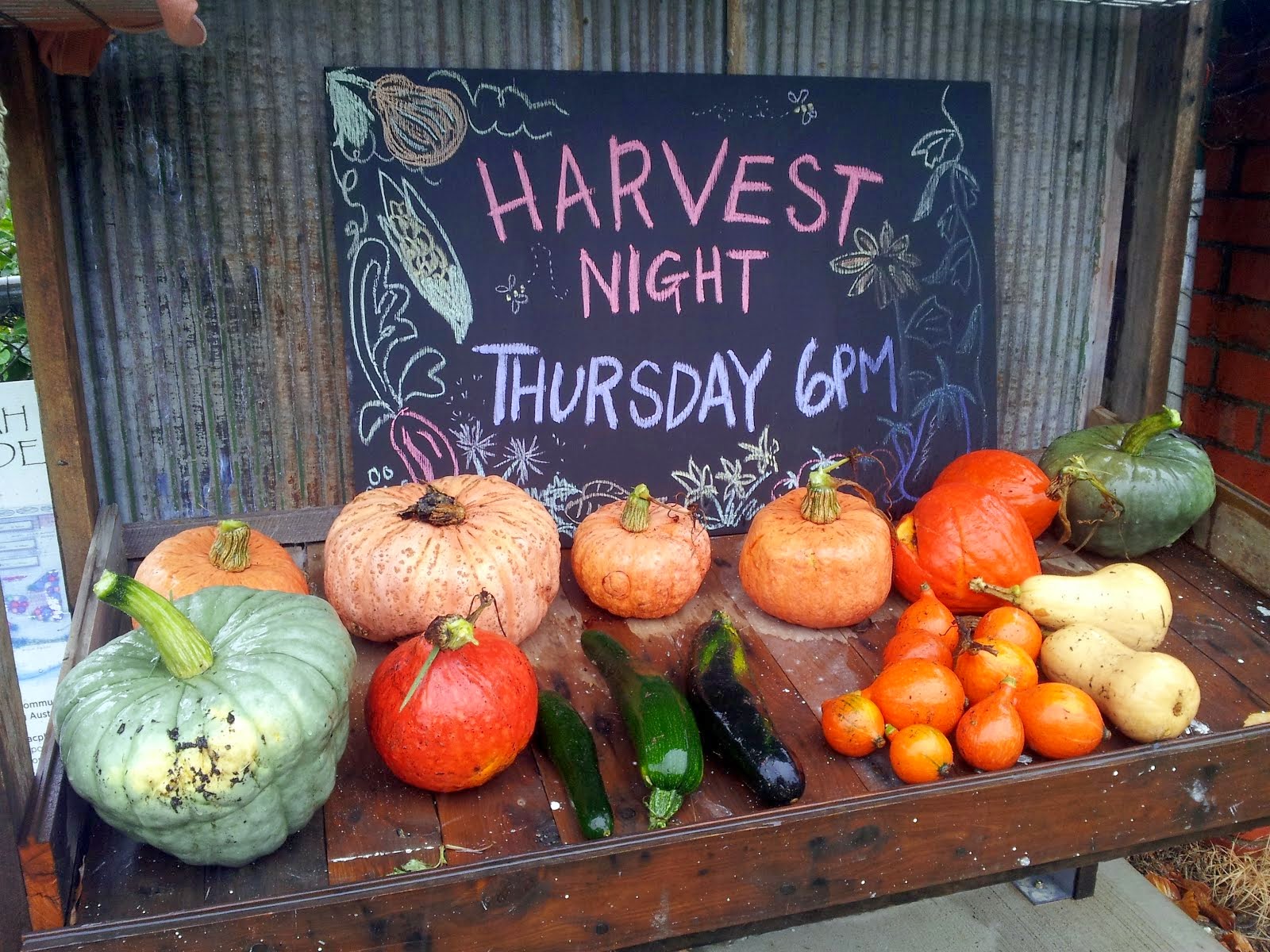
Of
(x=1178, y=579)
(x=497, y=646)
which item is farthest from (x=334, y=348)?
(x=1178, y=579)

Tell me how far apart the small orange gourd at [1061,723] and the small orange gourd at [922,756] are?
19 centimetres

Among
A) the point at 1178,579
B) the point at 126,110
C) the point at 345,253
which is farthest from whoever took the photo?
the point at 1178,579

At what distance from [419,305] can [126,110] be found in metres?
0.82

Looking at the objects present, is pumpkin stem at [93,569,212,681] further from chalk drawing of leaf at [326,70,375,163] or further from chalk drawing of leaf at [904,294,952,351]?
chalk drawing of leaf at [904,294,952,351]

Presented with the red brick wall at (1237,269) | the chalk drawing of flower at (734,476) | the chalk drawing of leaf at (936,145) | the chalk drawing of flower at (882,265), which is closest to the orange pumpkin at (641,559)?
the chalk drawing of flower at (734,476)

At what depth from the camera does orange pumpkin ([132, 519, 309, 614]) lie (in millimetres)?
Result: 2229

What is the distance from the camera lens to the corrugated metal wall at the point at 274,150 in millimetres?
2467

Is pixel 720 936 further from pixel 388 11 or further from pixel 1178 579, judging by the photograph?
pixel 388 11

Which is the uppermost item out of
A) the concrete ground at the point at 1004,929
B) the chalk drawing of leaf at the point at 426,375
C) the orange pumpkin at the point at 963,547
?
the chalk drawing of leaf at the point at 426,375

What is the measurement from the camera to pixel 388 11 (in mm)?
2547

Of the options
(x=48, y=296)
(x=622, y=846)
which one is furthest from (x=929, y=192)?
(x=48, y=296)

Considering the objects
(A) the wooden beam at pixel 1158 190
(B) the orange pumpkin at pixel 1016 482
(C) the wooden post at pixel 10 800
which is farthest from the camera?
(A) the wooden beam at pixel 1158 190

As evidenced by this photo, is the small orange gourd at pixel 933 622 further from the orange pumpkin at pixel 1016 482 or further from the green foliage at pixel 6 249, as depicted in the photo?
the green foliage at pixel 6 249

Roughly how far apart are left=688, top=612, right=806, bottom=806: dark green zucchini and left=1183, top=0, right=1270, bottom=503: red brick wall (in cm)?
200
